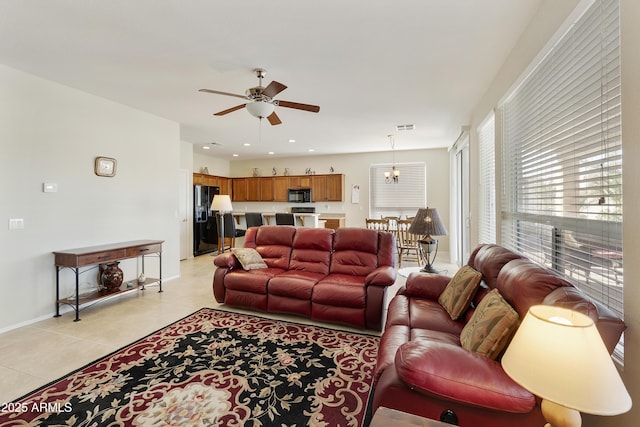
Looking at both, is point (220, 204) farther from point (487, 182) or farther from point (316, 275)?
point (487, 182)

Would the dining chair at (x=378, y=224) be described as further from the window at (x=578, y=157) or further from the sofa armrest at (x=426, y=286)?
the window at (x=578, y=157)

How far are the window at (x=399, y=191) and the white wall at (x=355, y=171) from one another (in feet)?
0.42

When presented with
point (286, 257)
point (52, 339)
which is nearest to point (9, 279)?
point (52, 339)

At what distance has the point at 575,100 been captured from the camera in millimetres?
1632

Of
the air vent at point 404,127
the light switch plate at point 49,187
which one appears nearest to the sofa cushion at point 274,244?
the light switch plate at point 49,187

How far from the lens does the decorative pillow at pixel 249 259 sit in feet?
11.7

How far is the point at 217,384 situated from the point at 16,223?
110 inches

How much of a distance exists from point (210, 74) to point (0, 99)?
2025 mm

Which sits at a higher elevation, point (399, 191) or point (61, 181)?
point (399, 191)

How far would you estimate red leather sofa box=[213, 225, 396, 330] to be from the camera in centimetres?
293

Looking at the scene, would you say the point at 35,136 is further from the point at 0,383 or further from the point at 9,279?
the point at 0,383

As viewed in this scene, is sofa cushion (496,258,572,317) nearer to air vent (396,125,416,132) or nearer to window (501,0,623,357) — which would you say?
window (501,0,623,357)

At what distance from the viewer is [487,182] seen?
11.7ft

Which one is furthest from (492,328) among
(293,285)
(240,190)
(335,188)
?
(240,190)
